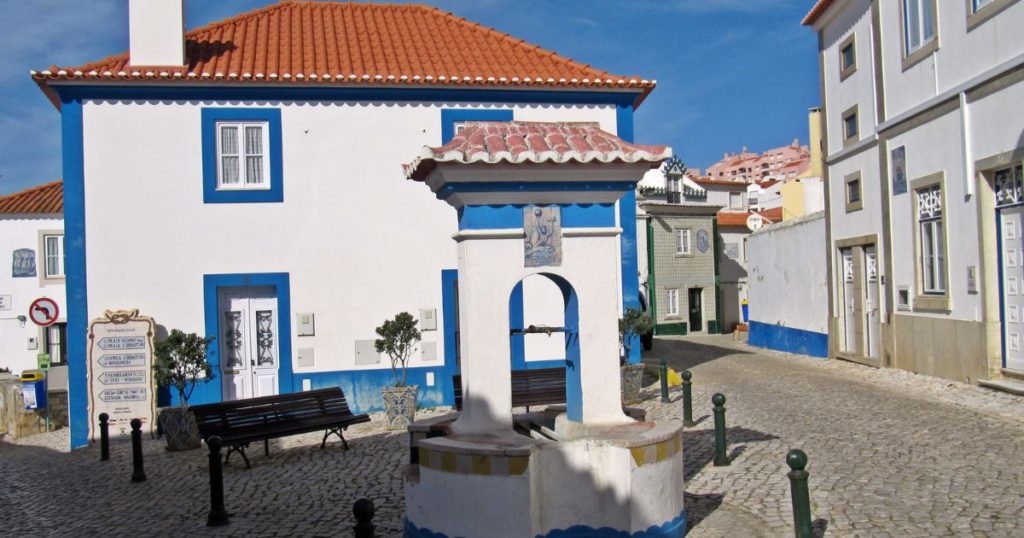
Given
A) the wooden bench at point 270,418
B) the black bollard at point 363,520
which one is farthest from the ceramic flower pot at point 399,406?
the black bollard at point 363,520

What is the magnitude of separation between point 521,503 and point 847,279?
13993 millimetres

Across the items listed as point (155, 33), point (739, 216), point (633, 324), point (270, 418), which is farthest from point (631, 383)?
point (739, 216)

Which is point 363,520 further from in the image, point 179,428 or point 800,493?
point 179,428

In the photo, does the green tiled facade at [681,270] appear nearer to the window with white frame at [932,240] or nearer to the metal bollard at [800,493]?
the window with white frame at [932,240]

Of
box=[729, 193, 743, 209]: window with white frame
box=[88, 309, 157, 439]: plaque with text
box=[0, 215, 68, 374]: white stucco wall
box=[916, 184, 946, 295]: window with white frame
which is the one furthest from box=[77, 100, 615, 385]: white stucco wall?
box=[729, 193, 743, 209]: window with white frame

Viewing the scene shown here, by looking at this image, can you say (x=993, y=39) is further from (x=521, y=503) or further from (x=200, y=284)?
(x=200, y=284)

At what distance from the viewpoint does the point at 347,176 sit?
43.0ft

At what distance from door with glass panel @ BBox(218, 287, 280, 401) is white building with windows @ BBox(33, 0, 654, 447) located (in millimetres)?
23

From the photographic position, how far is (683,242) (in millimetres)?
32812

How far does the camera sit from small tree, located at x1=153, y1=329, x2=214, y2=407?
37.0 ft

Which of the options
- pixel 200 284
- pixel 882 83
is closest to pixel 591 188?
pixel 200 284

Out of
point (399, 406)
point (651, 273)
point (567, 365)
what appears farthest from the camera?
point (651, 273)

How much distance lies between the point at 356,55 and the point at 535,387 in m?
6.66

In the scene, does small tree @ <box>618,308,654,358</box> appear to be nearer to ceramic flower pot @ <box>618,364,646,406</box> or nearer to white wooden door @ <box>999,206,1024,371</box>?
ceramic flower pot @ <box>618,364,646,406</box>
